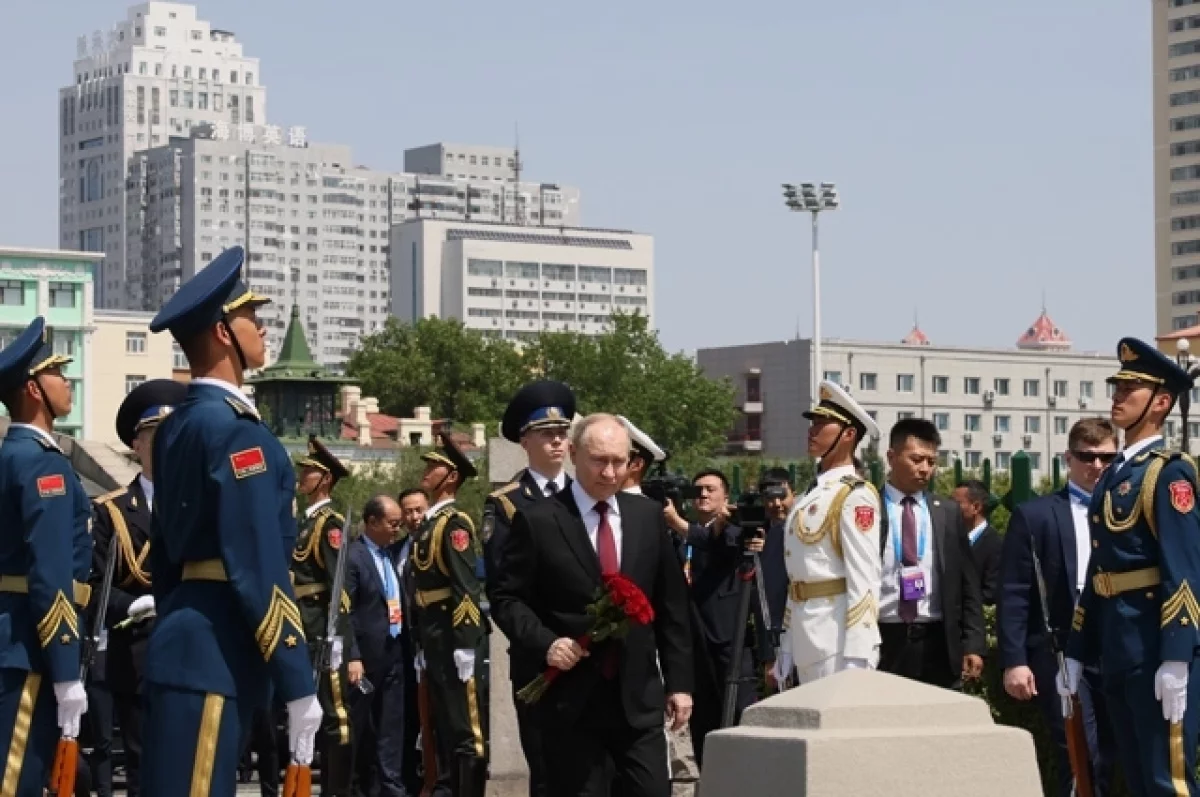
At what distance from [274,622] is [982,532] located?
869 centimetres

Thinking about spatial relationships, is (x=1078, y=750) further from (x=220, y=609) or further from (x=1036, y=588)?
(x=220, y=609)

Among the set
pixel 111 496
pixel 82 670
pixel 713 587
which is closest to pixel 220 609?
pixel 82 670

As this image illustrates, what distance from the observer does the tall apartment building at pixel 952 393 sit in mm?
167625

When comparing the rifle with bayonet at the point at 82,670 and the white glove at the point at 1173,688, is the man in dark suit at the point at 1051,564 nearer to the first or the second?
the white glove at the point at 1173,688

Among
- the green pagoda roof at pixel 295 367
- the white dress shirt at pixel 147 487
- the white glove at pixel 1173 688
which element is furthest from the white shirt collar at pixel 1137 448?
the green pagoda roof at pixel 295 367

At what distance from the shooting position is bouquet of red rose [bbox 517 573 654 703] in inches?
423

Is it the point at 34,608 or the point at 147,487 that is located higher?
the point at 147,487

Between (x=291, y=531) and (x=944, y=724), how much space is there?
8.88 feet

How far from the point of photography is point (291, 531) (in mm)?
9195

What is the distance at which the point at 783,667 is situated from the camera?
13.1m

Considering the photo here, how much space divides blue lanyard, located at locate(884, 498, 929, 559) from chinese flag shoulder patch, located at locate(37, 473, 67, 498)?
174 inches

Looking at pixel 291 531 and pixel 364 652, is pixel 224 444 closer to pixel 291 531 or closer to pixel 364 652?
pixel 291 531

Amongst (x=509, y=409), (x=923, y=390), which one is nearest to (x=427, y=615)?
(x=509, y=409)

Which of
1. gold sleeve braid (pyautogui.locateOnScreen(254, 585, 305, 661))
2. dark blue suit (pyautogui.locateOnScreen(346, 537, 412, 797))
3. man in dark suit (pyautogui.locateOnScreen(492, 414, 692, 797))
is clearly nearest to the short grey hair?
man in dark suit (pyautogui.locateOnScreen(492, 414, 692, 797))
